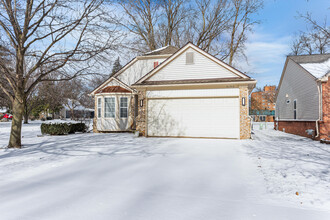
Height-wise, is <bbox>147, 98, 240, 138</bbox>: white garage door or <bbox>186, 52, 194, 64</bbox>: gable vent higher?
<bbox>186, 52, 194, 64</bbox>: gable vent

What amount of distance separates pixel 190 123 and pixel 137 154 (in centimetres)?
556

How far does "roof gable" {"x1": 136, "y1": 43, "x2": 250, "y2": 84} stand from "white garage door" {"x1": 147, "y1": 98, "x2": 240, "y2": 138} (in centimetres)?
141

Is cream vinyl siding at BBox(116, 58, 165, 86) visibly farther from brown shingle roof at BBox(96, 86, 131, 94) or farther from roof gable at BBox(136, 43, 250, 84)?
roof gable at BBox(136, 43, 250, 84)

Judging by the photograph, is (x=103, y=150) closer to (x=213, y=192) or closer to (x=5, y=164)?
(x=5, y=164)

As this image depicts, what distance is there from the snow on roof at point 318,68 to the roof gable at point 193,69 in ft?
16.9

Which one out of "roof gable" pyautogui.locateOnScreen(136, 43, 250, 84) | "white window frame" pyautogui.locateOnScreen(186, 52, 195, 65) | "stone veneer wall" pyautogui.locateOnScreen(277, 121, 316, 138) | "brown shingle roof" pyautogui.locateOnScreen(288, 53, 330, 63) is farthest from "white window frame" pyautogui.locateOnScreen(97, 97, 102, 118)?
"brown shingle roof" pyautogui.locateOnScreen(288, 53, 330, 63)

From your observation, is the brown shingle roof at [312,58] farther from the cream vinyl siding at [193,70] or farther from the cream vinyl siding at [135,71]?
the cream vinyl siding at [135,71]

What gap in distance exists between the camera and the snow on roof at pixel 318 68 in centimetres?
1281

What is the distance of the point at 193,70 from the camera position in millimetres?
12781

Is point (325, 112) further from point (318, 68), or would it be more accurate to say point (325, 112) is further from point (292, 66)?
point (292, 66)

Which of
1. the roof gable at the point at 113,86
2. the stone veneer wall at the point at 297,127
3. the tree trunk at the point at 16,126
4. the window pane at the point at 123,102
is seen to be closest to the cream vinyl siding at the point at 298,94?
the stone veneer wall at the point at 297,127

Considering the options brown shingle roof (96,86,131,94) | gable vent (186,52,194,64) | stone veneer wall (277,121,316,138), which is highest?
gable vent (186,52,194,64)

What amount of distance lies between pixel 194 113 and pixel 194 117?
246 mm

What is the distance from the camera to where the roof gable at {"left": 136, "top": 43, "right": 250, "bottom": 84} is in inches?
485
